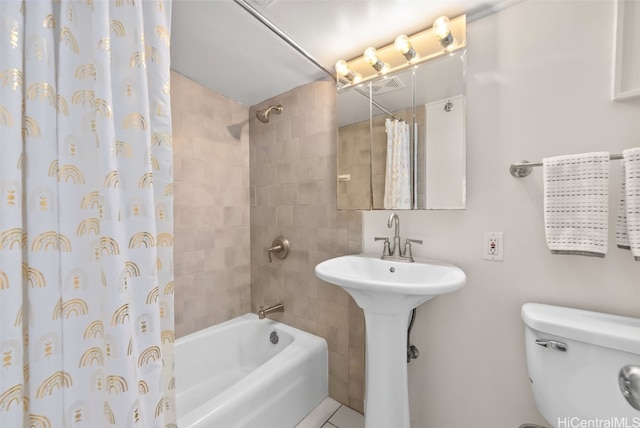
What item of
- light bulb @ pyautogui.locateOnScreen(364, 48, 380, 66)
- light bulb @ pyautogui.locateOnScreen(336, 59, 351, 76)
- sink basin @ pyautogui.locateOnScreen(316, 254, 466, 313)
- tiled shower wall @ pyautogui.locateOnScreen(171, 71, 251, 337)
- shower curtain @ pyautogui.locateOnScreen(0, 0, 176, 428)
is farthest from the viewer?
tiled shower wall @ pyautogui.locateOnScreen(171, 71, 251, 337)

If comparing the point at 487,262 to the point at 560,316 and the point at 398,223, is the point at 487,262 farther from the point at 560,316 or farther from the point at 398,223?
the point at 398,223

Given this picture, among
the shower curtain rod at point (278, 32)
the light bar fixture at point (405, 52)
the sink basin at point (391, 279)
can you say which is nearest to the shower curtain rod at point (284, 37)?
the shower curtain rod at point (278, 32)

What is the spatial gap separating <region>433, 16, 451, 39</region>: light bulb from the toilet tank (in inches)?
46.5

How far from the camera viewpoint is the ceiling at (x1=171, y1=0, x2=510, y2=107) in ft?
3.81

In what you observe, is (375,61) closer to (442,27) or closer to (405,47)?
(405,47)

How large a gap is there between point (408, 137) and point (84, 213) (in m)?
1.30

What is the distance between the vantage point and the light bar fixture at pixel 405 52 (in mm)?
1163

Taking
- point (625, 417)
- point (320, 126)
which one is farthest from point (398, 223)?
point (625, 417)

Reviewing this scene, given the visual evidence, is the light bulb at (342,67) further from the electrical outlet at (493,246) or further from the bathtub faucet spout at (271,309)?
the bathtub faucet spout at (271,309)

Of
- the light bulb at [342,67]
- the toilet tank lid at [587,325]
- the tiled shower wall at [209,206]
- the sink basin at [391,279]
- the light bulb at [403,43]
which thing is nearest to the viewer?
the toilet tank lid at [587,325]

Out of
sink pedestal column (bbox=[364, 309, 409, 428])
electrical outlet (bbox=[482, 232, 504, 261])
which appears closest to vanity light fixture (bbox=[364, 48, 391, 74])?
electrical outlet (bbox=[482, 232, 504, 261])

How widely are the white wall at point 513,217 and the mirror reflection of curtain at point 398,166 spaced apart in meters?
0.14

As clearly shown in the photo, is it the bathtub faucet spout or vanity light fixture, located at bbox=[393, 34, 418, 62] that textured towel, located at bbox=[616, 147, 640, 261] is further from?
the bathtub faucet spout

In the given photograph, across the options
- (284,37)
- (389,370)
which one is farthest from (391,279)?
(284,37)
